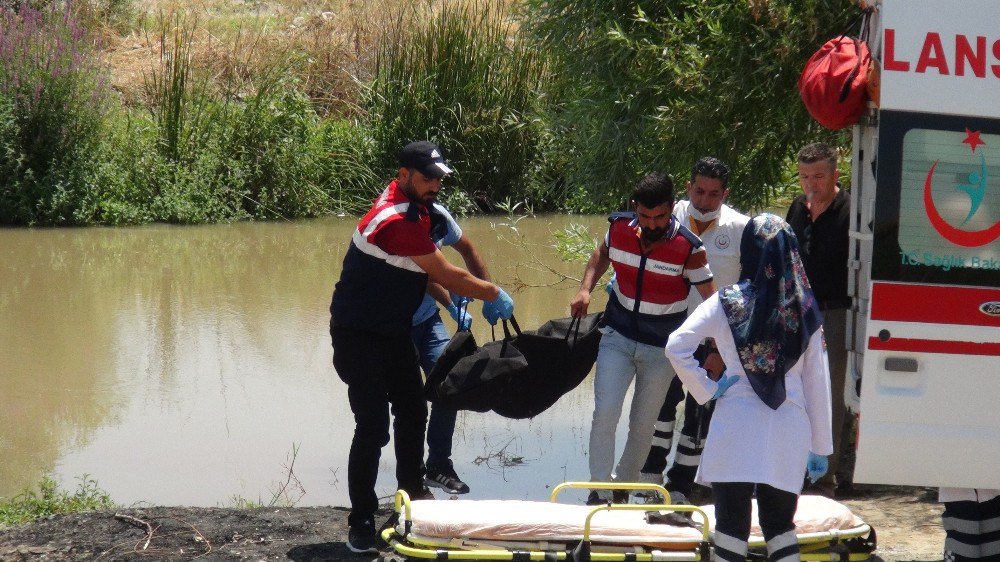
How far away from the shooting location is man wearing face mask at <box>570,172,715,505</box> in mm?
5293

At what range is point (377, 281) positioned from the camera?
484cm

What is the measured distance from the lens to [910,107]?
424 centimetres

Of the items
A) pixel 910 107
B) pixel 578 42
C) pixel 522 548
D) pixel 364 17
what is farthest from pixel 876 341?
pixel 364 17

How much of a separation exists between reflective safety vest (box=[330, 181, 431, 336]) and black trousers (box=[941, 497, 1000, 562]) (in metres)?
2.33

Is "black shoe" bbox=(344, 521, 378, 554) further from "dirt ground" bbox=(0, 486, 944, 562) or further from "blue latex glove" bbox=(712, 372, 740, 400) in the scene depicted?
"blue latex glove" bbox=(712, 372, 740, 400)

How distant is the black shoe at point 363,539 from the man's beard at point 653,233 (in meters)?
1.75

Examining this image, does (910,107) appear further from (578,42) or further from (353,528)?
(578,42)

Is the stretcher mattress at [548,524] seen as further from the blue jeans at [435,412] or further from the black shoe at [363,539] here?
the blue jeans at [435,412]

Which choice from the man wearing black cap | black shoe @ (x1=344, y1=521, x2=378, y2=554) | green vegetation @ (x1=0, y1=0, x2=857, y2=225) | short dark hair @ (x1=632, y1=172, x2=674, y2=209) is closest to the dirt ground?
black shoe @ (x1=344, y1=521, x2=378, y2=554)

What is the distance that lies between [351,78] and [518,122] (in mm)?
3516

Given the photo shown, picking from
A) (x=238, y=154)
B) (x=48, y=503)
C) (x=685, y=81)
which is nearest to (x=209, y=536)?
(x=48, y=503)

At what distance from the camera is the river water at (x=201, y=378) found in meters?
6.46

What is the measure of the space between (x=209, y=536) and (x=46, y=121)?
11204mm

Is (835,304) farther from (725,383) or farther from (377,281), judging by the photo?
(377,281)
